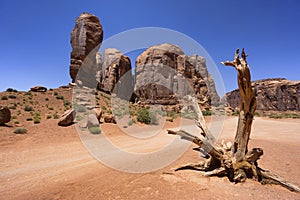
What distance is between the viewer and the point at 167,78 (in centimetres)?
4066

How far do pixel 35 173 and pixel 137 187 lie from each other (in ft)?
9.71

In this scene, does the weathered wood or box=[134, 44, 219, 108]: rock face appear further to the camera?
box=[134, 44, 219, 108]: rock face

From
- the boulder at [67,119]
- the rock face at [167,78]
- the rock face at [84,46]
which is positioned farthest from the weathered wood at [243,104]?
the rock face at [167,78]

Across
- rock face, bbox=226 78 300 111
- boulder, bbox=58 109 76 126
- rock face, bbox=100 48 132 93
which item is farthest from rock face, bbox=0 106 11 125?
rock face, bbox=226 78 300 111

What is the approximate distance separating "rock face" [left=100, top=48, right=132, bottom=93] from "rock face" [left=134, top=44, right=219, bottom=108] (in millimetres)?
3489

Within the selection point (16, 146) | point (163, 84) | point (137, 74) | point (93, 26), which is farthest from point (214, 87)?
point (16, 146)

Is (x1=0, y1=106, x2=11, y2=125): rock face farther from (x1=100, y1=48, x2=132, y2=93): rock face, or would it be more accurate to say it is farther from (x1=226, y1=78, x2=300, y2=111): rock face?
(x1=226, y1=78, x2=300, y2=111): rock face

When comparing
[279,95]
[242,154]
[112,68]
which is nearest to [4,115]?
[242,154]

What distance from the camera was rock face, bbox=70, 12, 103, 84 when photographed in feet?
97.5

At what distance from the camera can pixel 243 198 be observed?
2916 millimetres

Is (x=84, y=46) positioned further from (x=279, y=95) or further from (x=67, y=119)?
(x=279, y=95)

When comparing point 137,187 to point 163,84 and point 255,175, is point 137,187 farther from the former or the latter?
point 163,84

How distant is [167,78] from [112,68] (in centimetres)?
1443

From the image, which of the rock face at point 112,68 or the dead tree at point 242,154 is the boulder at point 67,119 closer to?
the dead tree at point 242,154
